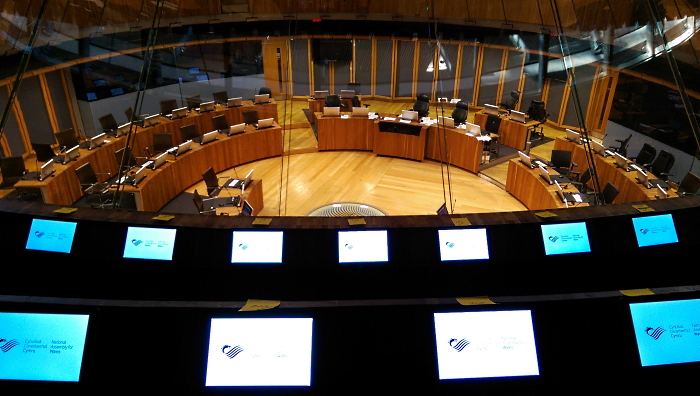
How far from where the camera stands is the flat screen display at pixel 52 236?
2641 millimetres

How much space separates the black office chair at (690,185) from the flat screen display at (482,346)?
5323 mm

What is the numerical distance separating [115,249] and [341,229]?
4.42 feet

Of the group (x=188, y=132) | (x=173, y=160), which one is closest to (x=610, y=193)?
(x=173, y=160)

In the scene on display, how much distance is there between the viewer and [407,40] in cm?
1366

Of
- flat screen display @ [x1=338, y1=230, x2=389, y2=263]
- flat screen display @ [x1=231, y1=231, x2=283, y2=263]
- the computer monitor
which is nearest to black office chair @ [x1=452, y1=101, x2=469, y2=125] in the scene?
the computer monitor

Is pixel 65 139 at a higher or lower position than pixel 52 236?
lower

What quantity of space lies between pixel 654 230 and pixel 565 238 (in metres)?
0.61

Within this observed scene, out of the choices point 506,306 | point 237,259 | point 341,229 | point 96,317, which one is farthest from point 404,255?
point 96,317

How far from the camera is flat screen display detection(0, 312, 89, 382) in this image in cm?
194

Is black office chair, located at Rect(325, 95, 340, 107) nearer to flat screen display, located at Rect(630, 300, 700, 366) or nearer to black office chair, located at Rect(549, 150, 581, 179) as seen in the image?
black office chair, located at Rect(549, 150, 581, 179)

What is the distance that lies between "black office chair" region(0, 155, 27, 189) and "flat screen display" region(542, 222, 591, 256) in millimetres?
7306

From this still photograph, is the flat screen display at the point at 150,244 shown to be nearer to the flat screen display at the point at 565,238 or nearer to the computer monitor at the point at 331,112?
the flat screen display at the point at 565,238

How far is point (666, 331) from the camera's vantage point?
2.04 metres

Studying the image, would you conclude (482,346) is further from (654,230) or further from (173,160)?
(173,160)
